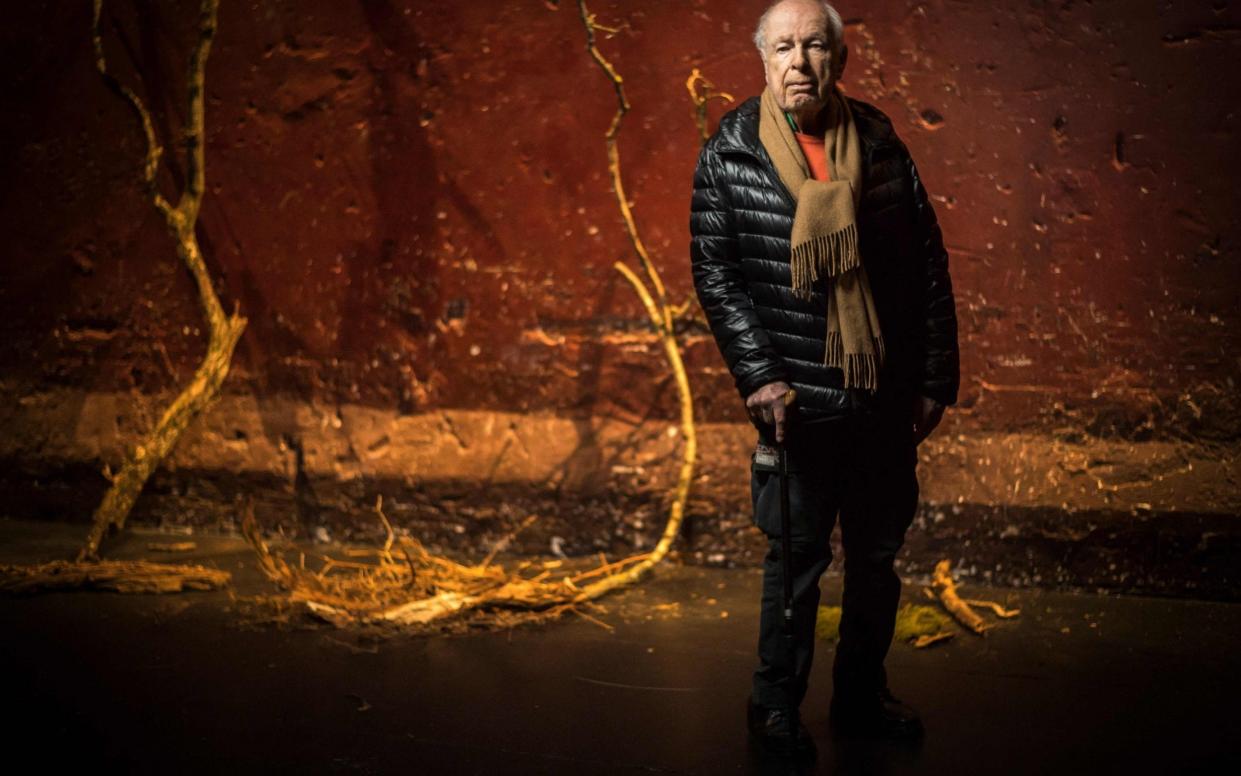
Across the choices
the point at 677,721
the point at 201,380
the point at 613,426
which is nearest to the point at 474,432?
the point at 613,426

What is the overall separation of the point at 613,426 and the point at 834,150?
2.05 metres

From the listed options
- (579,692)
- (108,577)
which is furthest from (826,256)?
(108,577)

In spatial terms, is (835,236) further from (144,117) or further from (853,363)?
(144,117)

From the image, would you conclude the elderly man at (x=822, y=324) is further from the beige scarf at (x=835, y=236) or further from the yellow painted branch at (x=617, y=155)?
the yellow painted branch at (x=617, y=155)

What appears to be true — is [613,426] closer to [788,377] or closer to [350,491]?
→ [350,491]

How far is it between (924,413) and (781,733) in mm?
813

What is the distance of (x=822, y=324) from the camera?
2723 mm

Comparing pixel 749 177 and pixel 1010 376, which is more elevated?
pixel 749 177

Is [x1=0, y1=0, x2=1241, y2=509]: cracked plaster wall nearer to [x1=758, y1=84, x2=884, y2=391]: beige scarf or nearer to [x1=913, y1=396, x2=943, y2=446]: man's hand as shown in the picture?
[x1=913, y1=396, x2=943, y2=446]: man's hand

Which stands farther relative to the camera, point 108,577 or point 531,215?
point 531,215

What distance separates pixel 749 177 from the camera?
273 cm

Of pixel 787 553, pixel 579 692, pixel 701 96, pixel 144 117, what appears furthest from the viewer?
pixel 144 117

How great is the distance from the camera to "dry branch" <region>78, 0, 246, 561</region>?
174 inches

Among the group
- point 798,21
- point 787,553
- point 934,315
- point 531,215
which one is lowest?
point 787,553
